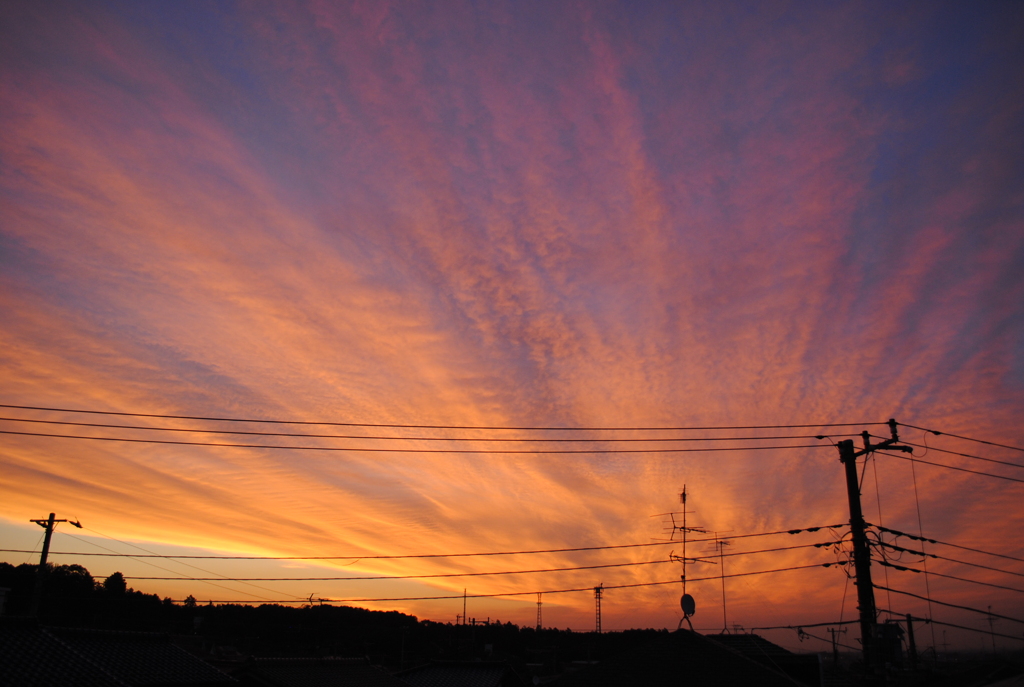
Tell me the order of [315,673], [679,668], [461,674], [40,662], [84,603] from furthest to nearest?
1. [84,603]
2. [461,674]
3. [315,673]
4. [40,662]
5. [679,668]

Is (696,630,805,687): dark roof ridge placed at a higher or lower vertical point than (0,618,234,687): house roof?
higher

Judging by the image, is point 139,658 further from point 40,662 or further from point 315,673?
point 315,673

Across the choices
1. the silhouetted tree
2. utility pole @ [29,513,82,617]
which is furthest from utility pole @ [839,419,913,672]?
the silhouetted tree

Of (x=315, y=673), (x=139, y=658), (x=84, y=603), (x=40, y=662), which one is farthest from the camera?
(x=84, y=603)

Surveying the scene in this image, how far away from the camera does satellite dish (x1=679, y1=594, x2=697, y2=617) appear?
980 inches

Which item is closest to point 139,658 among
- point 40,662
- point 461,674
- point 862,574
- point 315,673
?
point 40,662

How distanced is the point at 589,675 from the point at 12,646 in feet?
87.0

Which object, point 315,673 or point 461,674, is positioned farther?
point 461,674

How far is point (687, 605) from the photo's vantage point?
993 inches

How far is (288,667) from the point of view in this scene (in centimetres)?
4334

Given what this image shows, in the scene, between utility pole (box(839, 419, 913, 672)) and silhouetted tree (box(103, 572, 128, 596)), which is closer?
utility pole (box(839, 419, 913, 672))

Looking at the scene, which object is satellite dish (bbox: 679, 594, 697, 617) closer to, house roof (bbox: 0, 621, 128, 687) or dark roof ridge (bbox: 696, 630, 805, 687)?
dark roof ridge (bbox: 696, 630, 805, 687)

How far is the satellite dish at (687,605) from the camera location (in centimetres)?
2489

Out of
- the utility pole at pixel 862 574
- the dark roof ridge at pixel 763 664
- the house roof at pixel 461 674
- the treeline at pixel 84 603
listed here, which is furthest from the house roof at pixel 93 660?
the treeline at pixel 84 603
